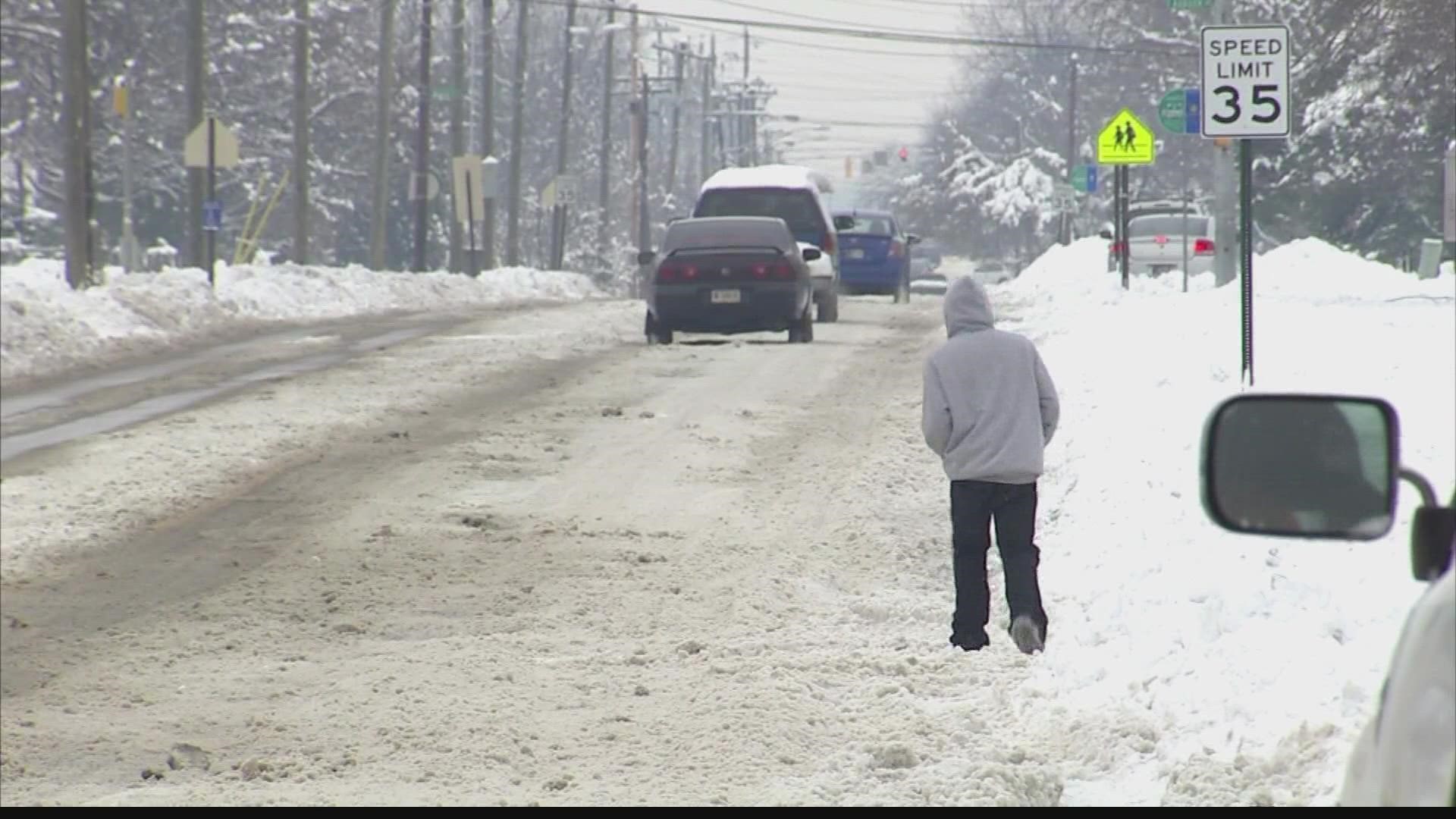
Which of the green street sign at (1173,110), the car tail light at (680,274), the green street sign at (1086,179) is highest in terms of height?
the green street sign at (1086,179)

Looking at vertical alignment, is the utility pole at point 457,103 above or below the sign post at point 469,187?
above

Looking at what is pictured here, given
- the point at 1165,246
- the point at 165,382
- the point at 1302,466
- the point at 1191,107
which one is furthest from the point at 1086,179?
the point at 1302,466

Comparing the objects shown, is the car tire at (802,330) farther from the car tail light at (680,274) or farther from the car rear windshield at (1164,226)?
the car rear windshield at (1164,226)

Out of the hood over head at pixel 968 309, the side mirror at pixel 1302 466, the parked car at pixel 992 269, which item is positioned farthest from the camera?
the parked car at pixel 992 269

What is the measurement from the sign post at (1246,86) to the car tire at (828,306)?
1574 cm

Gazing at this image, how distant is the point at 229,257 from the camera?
234 feet

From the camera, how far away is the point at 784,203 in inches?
1221

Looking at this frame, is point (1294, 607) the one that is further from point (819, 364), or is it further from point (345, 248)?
point (345, 248)

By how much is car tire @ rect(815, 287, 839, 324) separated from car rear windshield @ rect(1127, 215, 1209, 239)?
1095cm

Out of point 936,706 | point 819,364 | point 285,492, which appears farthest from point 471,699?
point 819,364

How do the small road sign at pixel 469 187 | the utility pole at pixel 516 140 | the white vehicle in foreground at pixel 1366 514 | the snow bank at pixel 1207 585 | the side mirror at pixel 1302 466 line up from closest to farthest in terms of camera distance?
the white vehicle in foreground at pixel 1366 514
the side mirror at pixel 1302 466
the snow bank at pixel 1207 585
the small road sign at pixel 469 187
the utility pole at pixel 516 140

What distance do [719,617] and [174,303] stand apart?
21320 millimetres

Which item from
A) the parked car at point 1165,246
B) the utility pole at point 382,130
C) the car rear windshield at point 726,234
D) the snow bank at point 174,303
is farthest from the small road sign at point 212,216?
the utility pole at point 382,130

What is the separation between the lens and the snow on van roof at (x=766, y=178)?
3122 cm
